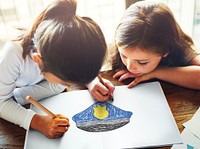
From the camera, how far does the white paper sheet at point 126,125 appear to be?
75 cm

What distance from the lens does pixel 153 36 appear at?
2.88ft

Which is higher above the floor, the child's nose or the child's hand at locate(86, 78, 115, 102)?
the child's nose

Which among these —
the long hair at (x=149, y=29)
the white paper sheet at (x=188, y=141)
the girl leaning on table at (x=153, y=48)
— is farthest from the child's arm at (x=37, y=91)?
the white paper sheet at (x=188, y=141)

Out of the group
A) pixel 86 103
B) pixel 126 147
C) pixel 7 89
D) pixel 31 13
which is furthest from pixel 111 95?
pixel 31 13

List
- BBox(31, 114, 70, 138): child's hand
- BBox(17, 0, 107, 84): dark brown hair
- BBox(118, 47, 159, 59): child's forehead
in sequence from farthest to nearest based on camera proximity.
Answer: BBox(118, 47, 159, 59): child's forehead
BBox(31, 114, 70, 138): child's hand
BBox(17, 0, 107, 84): dark brown hair

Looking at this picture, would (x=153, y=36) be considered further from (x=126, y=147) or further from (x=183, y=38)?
(x=126, y=147)

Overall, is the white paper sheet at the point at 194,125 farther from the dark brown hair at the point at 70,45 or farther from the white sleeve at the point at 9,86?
the white sleeve at the point at 9,86

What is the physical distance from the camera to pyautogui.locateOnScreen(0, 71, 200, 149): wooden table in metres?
0.79

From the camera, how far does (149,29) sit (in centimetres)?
88

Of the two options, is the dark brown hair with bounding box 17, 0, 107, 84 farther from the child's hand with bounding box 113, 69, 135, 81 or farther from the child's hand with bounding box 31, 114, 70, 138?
the child's hand with bounding box 113, 69, 135, 81

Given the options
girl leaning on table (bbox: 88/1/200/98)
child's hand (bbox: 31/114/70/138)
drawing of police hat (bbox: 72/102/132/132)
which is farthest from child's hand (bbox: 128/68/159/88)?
child's hand (bbox: 31/114/70/138)

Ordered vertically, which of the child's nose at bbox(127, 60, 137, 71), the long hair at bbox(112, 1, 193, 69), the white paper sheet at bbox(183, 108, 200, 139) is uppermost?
the long hair at bbox(112, 1, 193, 69)

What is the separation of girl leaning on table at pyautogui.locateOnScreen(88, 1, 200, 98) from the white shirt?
0.17 meters

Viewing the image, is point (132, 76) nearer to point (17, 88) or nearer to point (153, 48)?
point (153, 48)
